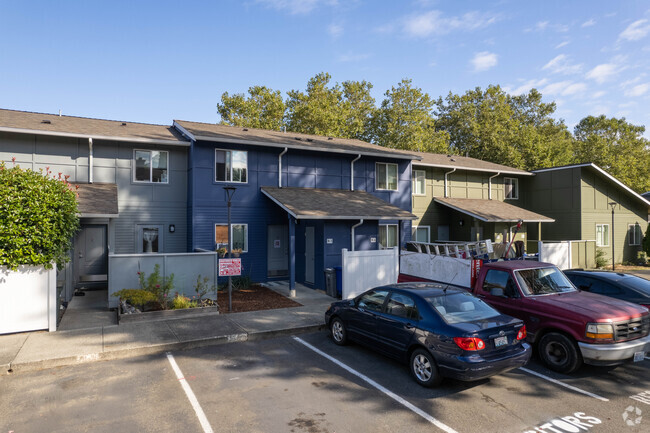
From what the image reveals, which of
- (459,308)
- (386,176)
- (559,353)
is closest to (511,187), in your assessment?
(386,176)

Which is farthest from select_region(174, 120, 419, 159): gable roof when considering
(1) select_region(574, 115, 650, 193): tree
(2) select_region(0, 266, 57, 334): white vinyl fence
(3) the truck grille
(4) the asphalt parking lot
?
(1) select_region(574, 115, 650, 193): tree

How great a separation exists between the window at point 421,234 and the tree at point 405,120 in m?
16.5

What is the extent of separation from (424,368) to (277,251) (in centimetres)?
1107

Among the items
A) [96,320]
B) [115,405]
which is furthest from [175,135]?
[115,405]

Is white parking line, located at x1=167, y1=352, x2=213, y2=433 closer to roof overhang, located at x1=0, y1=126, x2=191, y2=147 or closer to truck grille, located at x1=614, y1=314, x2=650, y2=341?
truck grille, located at x1=614, y1=314, x2=650, y2=341

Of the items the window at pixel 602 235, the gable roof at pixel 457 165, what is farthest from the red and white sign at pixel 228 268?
the window at pixel 602 235

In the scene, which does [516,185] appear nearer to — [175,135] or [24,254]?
[175,135]

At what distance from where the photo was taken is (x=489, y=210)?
21.5 meters

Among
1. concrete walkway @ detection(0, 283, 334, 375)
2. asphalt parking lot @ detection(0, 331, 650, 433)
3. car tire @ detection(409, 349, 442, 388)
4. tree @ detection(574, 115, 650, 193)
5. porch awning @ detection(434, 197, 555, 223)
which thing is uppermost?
tree @ detection(574, 115, 650, 193)

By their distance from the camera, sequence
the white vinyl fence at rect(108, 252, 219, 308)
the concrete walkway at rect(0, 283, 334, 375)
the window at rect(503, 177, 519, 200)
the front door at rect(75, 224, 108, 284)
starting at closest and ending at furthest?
the concrete walkway at rect(0, 283, 334, 375) → the white vinyl fence at rect(108, 252, 219, 308) → the front door at rect(75, 224, 108, 284) → the window at rect(503, 177, 519, 200)

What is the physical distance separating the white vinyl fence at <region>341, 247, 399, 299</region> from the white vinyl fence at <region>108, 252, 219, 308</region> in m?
4.17

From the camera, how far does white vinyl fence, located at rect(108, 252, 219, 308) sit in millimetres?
11383

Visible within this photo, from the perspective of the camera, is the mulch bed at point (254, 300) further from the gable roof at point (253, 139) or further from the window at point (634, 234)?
the window at point (634, 234)

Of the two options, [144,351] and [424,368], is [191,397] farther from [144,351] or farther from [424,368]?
[424,368]
